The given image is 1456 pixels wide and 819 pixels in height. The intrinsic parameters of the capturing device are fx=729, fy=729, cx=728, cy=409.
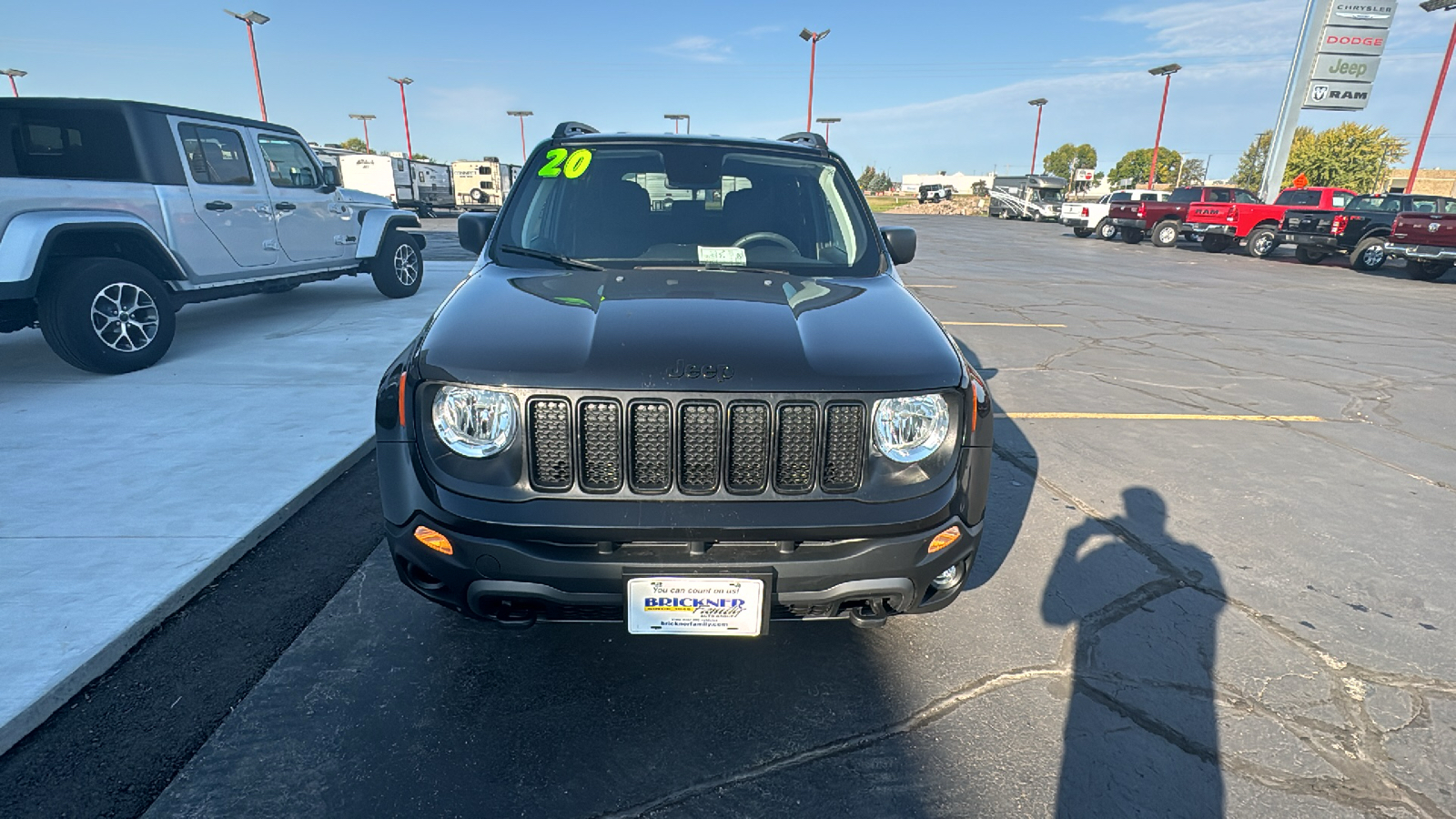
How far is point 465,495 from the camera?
6.63ft

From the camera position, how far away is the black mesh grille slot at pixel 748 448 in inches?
80.0

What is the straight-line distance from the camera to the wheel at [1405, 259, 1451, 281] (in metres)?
15.7

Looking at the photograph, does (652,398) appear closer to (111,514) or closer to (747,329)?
(747,329)

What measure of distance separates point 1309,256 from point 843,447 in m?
23.7

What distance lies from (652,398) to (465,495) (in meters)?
0.59

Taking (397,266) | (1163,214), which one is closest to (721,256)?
(397,266)

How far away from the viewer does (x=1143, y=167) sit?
291ft

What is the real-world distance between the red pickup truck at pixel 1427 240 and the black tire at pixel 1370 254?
100 cm

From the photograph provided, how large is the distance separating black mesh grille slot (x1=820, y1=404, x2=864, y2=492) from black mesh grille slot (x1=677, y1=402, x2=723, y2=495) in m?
0.31

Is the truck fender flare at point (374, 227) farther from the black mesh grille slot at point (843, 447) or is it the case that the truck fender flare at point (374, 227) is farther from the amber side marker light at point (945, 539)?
the amber side marker light at point (945, 539)

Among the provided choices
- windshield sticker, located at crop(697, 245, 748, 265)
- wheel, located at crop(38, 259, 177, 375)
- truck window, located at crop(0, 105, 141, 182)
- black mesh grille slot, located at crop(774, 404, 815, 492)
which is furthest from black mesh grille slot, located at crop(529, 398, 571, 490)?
truck window, located at crop(0, 105, 141, 182)

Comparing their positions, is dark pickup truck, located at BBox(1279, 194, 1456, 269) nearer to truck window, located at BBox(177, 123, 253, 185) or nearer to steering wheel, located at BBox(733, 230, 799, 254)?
steering wheel, located at BBox(733, 230, 799, 254)

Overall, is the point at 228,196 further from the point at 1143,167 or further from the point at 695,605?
the point at 1143,167

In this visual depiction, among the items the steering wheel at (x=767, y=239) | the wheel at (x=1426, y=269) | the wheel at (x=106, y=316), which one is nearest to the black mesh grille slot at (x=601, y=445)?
the steering wheel at (x=767, y=239)
